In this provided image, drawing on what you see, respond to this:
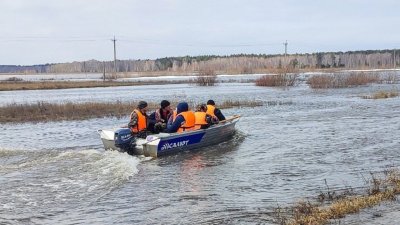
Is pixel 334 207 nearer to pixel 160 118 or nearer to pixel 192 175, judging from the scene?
pixel 192 175

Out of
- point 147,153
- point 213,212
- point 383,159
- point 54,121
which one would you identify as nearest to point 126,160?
point 147,153

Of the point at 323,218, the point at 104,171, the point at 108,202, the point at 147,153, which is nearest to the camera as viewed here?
the point at 323,218

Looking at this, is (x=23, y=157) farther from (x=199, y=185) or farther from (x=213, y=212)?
(x=213, y=212)

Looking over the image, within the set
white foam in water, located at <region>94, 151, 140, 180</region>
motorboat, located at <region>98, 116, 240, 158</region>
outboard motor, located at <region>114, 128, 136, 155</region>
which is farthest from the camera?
Result: outboard motor, located at <region>114, 128, 136, 155</region>

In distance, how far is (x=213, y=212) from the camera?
9586 millimetres

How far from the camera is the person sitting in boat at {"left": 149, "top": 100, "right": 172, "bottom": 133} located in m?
17.4

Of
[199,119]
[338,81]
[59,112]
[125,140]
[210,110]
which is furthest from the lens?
[338,81]

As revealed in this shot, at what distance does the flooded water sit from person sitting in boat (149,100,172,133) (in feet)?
4.52

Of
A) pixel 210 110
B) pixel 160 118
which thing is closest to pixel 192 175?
pixel 160 118

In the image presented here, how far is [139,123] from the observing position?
16.8 meters

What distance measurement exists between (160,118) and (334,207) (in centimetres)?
1003

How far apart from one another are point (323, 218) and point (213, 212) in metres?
2.10

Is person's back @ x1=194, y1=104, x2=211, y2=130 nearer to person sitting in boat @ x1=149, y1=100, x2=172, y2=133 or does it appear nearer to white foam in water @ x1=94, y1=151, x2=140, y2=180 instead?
person sitting in boat @ x1=149, y1=100, x2=172, y2=133

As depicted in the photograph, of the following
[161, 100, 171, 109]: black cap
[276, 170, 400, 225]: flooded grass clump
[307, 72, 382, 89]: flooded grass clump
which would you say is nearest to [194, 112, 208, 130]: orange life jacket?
[161, 100, 171, 109]: black cap
